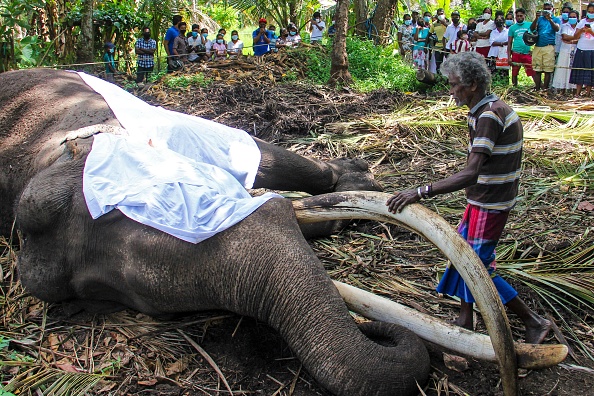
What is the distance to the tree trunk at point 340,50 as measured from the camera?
10.1m

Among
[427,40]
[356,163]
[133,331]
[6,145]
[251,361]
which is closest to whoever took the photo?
[251,361]

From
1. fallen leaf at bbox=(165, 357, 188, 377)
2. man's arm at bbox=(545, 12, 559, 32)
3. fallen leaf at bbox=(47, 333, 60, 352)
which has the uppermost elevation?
man's arm at bbox=(545, 12, 559, 32)

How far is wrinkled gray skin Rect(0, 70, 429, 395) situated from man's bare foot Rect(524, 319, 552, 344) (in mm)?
813

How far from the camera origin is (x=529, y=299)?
3777 millimetres

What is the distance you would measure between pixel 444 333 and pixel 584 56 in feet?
31.3

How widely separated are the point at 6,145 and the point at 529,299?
3.57 meters

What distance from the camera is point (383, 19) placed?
48.9 ft

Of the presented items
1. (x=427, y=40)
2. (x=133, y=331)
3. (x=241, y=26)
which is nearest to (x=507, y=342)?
(x=133, y=331)

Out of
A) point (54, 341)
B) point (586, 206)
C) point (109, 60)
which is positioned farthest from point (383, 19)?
point (54, 341)

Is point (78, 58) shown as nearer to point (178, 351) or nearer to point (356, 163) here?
point (356, 163)

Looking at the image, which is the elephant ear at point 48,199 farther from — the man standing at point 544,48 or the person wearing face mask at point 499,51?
the person wearing face mask at point 499,51

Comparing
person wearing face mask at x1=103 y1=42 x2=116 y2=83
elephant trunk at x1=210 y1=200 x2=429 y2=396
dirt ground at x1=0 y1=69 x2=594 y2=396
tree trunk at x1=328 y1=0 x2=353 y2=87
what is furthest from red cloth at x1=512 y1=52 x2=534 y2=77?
elephant trunk at x1=210 y1=200 x2=429 y2=396

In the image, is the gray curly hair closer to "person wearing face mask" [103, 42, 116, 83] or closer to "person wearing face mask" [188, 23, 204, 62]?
"person wearing face mask" [103, 42, 116, 83]

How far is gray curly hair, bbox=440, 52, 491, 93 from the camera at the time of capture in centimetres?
320
